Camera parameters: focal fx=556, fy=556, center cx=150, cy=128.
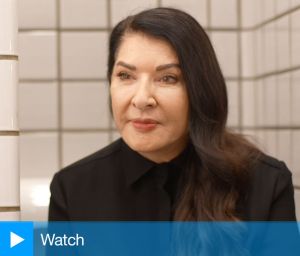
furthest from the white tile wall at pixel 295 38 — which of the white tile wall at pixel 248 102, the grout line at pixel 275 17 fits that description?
the white tile wall at pixel 248 102

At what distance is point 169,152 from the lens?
0.95 metres

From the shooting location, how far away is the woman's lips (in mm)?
827

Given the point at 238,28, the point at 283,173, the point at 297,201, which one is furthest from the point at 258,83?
the point at 283,173

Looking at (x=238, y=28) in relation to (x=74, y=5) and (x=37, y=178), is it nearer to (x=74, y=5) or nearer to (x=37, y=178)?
(x=74, y=5)

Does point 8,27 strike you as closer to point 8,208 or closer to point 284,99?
point 8,208

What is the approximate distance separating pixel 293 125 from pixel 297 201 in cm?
16

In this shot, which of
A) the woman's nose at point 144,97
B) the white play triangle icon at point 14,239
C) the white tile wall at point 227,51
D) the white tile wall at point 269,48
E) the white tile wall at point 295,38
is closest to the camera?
the white play triangle icon at point 14,239

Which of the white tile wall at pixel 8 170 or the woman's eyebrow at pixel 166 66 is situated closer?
the white tile wall at pixel 8 170

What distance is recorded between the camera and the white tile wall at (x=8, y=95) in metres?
0.71

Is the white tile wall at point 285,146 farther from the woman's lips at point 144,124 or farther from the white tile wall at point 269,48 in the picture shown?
the woman's lips at point 144,124

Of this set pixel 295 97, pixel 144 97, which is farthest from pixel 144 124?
pixel 295 97

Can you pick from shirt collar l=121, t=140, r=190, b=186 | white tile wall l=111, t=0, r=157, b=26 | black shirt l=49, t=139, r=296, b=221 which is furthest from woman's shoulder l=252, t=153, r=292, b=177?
white tile wall l=111, t=0, r=157, b=26

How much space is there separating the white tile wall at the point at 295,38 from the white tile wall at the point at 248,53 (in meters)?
0.21

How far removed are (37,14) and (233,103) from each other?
522mm
